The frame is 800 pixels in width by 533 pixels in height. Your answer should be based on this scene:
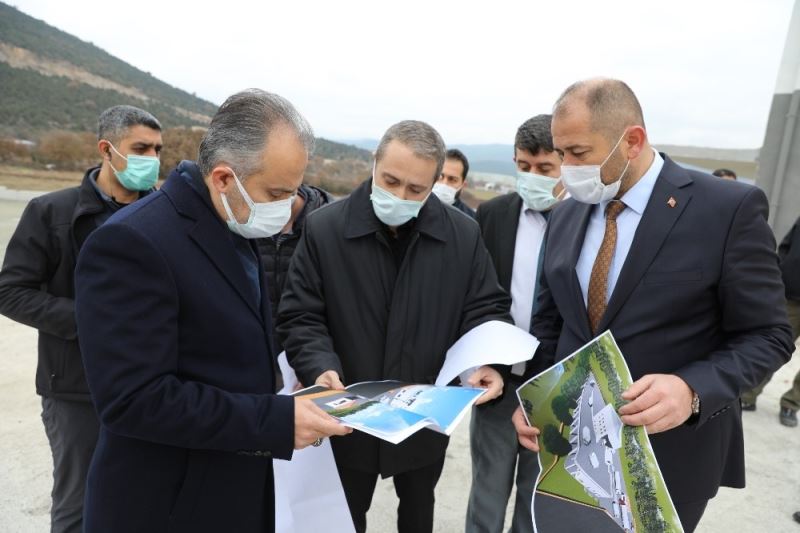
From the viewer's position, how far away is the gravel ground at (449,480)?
2.93 meters

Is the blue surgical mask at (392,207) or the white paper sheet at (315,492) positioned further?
the blue surgical mask at (392,207)

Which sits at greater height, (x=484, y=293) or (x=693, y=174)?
(x=693, y=174)

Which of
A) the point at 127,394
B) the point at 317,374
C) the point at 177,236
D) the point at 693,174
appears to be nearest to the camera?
the point at 127,394

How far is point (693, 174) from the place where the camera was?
164cm

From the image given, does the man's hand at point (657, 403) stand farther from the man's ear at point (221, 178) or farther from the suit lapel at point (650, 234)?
the man's ear at point (221, 178)

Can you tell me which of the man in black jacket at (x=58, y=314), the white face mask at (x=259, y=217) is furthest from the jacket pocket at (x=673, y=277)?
the man in black jacket at (x=58, y=314)

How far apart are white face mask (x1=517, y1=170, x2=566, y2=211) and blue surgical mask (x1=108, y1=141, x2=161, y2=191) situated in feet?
6.26

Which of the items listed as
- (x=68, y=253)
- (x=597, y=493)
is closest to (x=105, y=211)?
(x=68, y=253)

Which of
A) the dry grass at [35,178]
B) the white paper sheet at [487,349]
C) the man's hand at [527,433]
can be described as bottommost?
the dry grass at [35,178]

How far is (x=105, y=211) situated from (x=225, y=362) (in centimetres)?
143

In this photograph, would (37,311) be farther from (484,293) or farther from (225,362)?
(484,293)

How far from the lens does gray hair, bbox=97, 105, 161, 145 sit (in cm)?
260

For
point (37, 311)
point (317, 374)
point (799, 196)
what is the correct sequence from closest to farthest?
point (317, 374) < point (37, 311) < point (799, 196)

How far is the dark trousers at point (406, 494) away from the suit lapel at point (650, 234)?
3.39 ft
